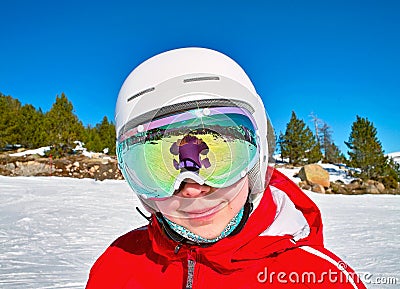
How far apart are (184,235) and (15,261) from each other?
3972 millimetres

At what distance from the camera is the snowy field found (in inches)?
164

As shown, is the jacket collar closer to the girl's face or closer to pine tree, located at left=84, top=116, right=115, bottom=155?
the girl's face

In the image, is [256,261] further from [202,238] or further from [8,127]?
[8,127]

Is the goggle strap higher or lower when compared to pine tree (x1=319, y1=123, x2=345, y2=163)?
lower

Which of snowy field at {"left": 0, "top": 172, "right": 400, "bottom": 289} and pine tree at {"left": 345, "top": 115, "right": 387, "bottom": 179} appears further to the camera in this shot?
pine tree at {"left": 345, "top": 115, "right": 387, "bottom": 179}

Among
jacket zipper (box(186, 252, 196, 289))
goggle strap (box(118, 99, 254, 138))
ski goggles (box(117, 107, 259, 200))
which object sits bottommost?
jacket zipper (box(186, 252, 196, 289))

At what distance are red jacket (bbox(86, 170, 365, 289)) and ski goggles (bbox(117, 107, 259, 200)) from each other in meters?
0.18

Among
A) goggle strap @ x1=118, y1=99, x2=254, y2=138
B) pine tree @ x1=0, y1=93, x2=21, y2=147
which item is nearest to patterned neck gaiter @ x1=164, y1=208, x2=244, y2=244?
goggle strap @ x1=118, y1=99, x2=254, y2=138

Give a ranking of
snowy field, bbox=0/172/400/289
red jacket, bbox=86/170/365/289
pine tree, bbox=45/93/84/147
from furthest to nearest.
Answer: pine tree, bbox=45/93/84/147
snowy field, bbox=0/172/400/289
red jacket, bbox=86/170/365/289

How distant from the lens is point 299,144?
33.4 meters

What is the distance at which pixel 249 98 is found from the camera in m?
1.60

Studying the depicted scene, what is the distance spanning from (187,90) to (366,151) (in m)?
27.8

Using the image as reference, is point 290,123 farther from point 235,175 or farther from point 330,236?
point 235,175

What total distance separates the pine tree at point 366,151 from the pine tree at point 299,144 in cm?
543
